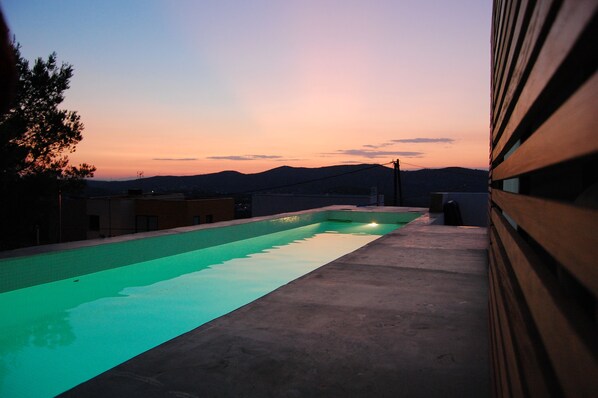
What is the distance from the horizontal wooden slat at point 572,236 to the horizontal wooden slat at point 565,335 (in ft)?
0.16

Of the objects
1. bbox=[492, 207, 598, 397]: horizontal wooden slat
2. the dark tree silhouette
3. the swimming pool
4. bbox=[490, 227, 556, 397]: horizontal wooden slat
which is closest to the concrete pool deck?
bbox=[490, 227, 556, 397]: horizontal wooden slat

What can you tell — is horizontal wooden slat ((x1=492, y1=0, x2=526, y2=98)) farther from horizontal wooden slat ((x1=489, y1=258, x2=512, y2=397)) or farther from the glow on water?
the glow on water

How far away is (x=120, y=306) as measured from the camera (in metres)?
5.01

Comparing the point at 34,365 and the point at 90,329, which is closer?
the point at 34,365

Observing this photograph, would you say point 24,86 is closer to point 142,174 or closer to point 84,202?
point 84,202

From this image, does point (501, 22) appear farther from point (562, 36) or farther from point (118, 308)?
point (118, 308)

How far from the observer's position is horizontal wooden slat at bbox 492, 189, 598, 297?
326mm

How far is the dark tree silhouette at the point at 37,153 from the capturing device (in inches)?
386

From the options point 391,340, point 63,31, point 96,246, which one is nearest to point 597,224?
point 391,340

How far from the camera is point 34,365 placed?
139 inches

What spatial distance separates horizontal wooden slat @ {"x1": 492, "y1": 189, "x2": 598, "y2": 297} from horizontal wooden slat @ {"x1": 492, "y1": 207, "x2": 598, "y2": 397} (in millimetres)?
49

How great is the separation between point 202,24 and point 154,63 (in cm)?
337

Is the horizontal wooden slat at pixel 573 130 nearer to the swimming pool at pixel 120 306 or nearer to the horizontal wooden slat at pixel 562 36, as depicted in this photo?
the horizontal wooden slat at pixel 562 36

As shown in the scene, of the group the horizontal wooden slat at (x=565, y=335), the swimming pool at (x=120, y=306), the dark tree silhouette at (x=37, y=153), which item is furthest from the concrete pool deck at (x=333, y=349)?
the dark tree silhouette at (x=37, y=153)
